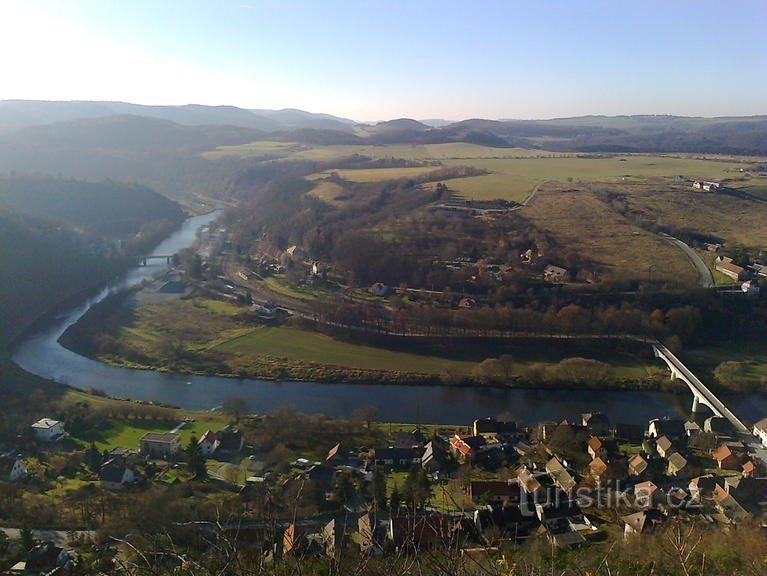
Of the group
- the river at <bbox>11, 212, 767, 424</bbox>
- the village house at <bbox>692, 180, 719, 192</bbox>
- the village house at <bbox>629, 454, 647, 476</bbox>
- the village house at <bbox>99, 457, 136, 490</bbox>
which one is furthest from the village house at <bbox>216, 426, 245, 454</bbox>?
the village house at <bbox>692, 180, 719, 192</bbox>

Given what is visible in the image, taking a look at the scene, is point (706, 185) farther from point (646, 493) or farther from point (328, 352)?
point (646, 493)

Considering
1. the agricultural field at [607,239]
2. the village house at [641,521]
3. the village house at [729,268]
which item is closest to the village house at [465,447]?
the village house at [641,521]

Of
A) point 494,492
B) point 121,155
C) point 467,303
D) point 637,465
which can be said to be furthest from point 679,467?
point 121,155

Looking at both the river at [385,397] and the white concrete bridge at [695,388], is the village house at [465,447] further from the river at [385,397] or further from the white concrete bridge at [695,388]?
the white concrete bridge at [695,388]

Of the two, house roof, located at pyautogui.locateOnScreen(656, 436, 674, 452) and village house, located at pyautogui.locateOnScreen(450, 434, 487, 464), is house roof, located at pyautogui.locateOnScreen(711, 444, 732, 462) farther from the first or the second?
village house, located at pyautogui.locateOnScreen(450, 434, 487, 464)

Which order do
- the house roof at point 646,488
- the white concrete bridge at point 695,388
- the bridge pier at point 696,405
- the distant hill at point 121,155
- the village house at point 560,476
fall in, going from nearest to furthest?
the house roof at point 646,488
the village house at point 560,476
the white concrete bridge at point 695,388
the bridge pier at point 696,405
the distant hill at point 121,155
